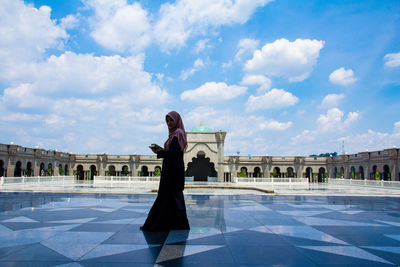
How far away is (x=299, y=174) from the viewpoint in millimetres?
41500

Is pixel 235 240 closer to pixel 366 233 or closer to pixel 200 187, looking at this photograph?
pixel 366 233

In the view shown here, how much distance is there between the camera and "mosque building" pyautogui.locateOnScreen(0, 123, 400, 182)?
101 feet

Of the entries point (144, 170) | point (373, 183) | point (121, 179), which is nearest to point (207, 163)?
point (121, 179)

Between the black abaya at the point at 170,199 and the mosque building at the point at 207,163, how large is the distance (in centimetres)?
2533

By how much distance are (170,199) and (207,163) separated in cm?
3018

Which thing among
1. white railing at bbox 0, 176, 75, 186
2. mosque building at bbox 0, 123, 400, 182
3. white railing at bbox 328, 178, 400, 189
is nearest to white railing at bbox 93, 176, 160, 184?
white railing at bbox 0, 176, 75, 186

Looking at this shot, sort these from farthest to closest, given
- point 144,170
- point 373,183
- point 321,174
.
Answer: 1. point 144,170
2. point 321,174
3. point 373,183

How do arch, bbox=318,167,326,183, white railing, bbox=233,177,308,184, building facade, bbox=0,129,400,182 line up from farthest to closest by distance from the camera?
arch, bbox=318,167,326,183
building facade, bbox=0,129,400,182
white railing, bbox=233,177,308,184

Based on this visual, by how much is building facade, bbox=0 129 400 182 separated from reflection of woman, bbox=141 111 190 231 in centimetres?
2543

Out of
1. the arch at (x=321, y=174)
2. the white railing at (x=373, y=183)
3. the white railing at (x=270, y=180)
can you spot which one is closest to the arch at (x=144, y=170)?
the white railing at (x=270, y=180)

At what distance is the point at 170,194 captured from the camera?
6.30m

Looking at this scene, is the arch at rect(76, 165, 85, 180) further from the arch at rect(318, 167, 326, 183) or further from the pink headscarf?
the pink headscarf

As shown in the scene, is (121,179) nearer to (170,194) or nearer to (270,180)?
(270,180)

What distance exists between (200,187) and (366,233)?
16570 mm
